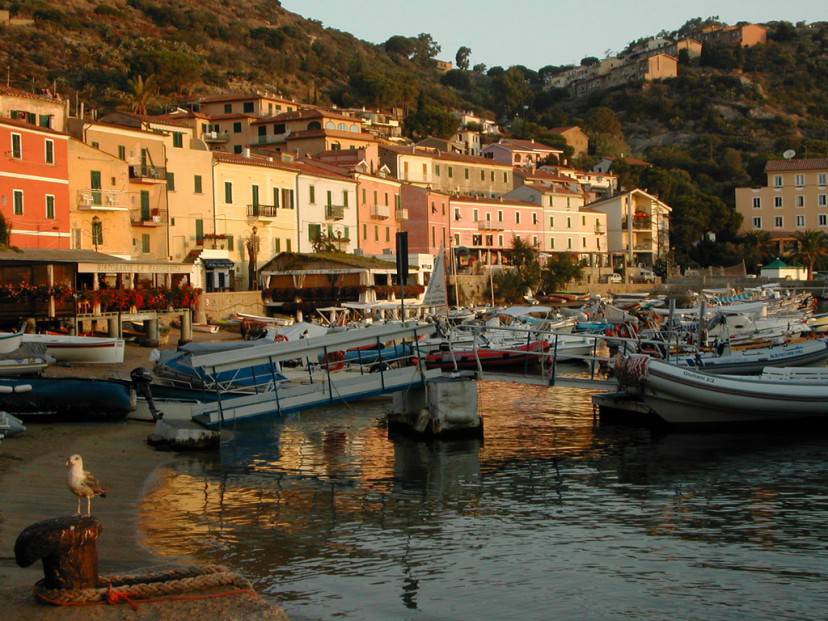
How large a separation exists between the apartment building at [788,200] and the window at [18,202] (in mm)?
98346

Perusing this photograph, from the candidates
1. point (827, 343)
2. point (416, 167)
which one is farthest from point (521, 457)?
point (416, 167)

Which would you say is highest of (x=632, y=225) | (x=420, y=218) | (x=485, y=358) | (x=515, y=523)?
(x=632, y=225)

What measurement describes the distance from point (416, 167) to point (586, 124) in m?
92.4

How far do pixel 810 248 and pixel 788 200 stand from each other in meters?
12.2

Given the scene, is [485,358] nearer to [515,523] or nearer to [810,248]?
[515,523]

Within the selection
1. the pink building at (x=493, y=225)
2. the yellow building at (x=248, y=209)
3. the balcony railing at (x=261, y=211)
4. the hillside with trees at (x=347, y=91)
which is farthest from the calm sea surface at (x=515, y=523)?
the pink building at (x=493, y=225)

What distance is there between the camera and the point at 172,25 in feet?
536

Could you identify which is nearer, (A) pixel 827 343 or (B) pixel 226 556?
→ (B) pixel 226 556

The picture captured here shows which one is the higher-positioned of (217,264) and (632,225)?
(632,225)

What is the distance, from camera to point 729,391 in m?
25.9

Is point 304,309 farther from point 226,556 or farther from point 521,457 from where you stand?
point 226,556

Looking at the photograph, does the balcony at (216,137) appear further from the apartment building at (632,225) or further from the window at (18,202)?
the window at (18,202)

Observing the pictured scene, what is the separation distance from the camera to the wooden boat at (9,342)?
32.0 meters

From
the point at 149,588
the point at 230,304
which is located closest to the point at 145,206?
the point at 230,304
